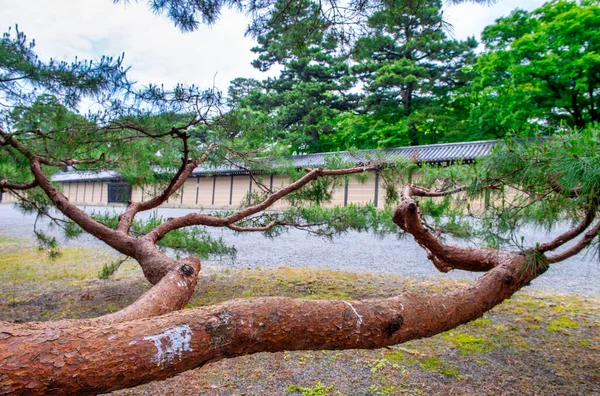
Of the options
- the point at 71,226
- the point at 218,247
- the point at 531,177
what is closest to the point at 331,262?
the point at 218,247

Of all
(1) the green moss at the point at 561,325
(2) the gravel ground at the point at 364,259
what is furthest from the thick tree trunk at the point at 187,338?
(2) the gravel ground at the point at 364,259

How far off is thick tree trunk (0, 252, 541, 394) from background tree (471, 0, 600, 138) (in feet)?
24.1

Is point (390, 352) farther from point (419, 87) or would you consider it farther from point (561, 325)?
point (419, 87)

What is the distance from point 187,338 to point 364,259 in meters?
4.77

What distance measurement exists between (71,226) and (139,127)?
158cm

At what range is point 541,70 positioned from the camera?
732 centimetres

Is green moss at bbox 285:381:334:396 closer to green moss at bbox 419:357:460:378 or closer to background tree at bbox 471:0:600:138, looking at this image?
green moss at bbox 419:357:460:378

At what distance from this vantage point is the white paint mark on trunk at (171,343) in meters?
0.62

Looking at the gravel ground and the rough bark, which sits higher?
the rough bark

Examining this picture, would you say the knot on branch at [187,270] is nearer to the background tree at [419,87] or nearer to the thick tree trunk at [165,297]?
the thick tree trunk at [165,297]

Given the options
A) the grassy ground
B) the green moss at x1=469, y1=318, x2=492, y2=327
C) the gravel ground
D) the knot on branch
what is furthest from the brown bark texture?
the gravel ground

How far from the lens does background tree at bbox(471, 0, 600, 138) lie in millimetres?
6984

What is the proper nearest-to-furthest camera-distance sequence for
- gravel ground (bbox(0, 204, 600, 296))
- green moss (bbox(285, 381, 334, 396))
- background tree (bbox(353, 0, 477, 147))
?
green moss (bbox(285, 381, 334, 396)), gravel ground (bbox(0, 204, 600, 296)), background tree (bbox(353, 0, 477, 147))

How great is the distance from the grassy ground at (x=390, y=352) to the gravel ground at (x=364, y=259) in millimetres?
643
